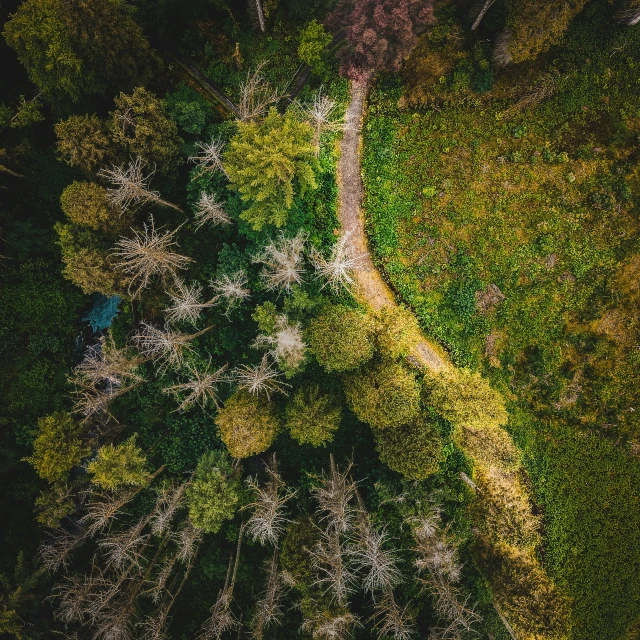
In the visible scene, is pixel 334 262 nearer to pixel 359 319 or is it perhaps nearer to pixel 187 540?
pixel 359 319

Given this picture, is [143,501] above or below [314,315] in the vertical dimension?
below

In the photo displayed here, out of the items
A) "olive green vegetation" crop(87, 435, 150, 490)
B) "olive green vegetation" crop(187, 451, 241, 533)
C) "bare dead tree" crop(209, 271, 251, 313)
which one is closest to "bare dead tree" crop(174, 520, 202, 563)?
"olive green vegetation" crop(187, 451, 241, 533)

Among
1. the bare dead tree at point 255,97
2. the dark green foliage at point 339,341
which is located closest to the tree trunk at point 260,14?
the bare dead tree at point 255,97

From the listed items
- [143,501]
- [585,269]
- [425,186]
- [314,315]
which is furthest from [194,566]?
[585,269]

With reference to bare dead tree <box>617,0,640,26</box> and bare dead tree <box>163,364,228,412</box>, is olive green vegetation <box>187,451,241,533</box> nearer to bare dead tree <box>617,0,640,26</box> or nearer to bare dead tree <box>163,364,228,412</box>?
bare dead tree <box>163,364,228,412</box>

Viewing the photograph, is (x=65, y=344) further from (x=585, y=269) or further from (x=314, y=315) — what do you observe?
(x=585, y=269)
